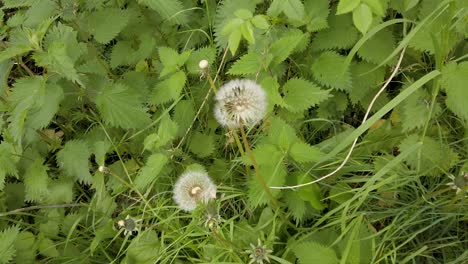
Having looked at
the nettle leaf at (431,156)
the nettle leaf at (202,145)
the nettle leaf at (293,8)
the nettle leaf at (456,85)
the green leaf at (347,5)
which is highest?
the green leaf at (347,5)

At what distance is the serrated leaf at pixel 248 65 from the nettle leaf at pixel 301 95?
0.49 ft

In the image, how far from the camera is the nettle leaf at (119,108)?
1765 millimetres

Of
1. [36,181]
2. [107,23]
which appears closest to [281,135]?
[107,23]

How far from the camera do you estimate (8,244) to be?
1742 millimetres

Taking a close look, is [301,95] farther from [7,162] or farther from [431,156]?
[7,162]

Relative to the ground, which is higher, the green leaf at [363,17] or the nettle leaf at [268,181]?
the green leaf at [363,17]

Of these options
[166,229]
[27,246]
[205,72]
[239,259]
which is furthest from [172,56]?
[27,246]

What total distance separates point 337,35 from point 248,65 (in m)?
0.35

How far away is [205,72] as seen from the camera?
1291 mm

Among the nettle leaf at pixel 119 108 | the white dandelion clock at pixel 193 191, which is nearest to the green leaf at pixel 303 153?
the white dandelion clock at pixel 193 191

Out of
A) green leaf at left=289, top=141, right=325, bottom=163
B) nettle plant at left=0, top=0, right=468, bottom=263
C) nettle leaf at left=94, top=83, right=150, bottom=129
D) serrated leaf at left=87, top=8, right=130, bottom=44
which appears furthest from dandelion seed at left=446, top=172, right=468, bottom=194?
serrated leaf at left=87, top=8, right=130, bottom=44

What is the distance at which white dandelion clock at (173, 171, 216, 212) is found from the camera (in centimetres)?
138

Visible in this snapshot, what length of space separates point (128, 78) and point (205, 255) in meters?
0.81

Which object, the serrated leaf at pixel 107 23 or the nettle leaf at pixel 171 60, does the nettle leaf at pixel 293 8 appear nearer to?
the nettle leaf at pixel 171 60
